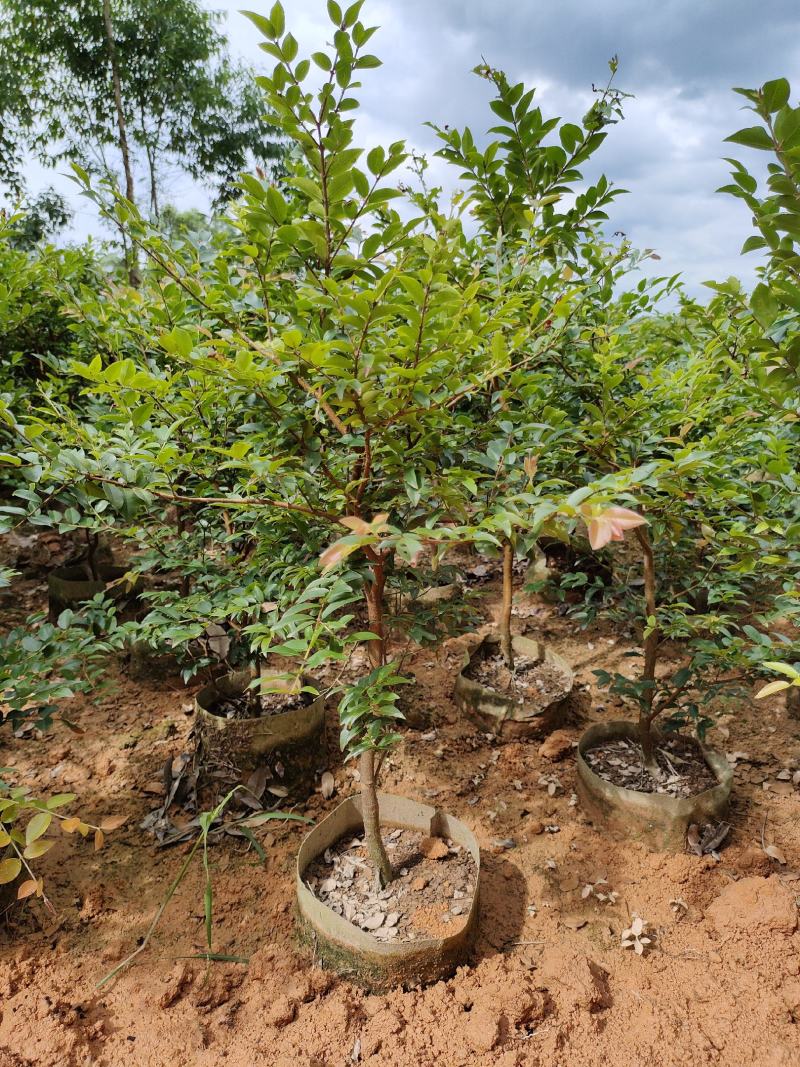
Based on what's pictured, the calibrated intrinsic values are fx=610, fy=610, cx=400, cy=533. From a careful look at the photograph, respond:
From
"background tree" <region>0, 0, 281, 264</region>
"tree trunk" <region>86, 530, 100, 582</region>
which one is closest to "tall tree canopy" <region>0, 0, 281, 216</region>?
"background tree" <region>0, 0, 281, 264</region>

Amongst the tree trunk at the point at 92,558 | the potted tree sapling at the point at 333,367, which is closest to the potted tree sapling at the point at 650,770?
the potted tree sapling at the point at 333,367

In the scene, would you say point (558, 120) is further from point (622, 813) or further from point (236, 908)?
point (236, 908)

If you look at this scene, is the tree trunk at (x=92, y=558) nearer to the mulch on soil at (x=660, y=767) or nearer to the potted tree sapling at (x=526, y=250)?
the potted tree sapling at (x=526, y=250)

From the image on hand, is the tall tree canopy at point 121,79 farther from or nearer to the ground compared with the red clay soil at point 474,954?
farther from the ground

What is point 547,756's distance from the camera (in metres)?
Result: 2.63

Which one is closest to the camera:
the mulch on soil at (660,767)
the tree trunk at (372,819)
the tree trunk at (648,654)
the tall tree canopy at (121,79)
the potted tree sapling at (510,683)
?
the tree trunk at (372,819)

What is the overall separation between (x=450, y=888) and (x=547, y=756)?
38.9 inches

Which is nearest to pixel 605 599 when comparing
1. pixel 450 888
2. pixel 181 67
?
pixel 450 888

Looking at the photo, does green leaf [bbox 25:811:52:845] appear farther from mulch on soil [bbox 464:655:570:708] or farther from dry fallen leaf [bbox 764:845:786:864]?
dry fallen leaf [bbox 764:845:786:864]

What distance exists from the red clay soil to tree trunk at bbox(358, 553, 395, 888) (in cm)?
30

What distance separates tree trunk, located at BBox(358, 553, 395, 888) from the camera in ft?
5.18

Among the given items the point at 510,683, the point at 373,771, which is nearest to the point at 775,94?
the point at 373,771

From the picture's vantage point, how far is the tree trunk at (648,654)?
6.86 feet

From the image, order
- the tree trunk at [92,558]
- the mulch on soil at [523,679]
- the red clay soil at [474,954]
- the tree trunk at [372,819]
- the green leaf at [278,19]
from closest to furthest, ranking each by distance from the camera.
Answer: the green leaf at [278,19]
the red clay soil at [474,954]
the tree trunk at [372,819]
the mulch on soil at [523,679]
the tree trunk at [92,558]
